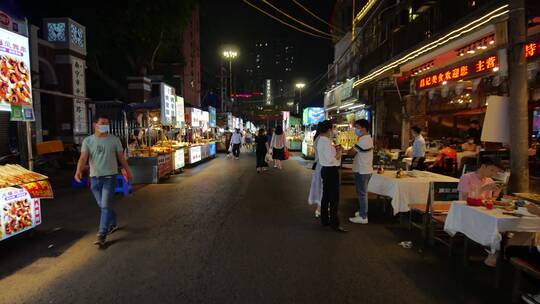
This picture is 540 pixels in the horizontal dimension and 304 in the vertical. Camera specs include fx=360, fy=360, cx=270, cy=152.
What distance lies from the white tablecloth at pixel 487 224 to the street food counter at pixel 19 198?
6421mm

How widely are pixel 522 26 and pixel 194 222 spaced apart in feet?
21.6

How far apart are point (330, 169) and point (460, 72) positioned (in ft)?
22.1

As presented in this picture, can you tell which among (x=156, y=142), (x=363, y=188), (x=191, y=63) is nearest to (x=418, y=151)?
(x=363, y=188)

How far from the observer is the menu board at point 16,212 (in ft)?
17.1

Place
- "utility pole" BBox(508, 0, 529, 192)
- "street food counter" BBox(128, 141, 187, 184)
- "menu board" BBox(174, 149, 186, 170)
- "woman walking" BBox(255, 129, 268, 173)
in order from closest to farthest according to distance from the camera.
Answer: "utility pole" BBox(508, 0, 529, 192)
"street food counter" BBox(128, 141, 187, 184)
"menu board" BBox(174, 149, 186, 170)
"woman walking" BBox(255, 129, 268, 173)

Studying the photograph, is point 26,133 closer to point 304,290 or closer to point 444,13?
point 304,290

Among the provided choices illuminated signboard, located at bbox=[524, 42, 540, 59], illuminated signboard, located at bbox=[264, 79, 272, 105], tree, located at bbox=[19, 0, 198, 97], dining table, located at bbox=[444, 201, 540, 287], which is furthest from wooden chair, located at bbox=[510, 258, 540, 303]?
illuminated signboard, located at bbox=[264, 79, 272, 105]

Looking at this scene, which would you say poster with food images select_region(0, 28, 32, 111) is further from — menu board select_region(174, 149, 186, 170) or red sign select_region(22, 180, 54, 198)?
menu board select_region(174, 149, 186, 170)

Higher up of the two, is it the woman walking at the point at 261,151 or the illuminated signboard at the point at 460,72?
the illuminated signboard at the point at 460,72

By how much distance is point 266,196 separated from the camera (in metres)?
9.98

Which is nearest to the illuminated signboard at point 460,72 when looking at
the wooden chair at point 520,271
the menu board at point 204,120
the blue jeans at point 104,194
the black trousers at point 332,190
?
the black trousers at point 332,190

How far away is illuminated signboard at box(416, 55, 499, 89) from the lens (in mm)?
9250

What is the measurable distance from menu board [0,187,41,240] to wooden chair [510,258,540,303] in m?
6.61

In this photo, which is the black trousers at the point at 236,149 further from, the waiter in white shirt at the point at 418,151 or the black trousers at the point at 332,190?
the black trousers at the point at 332,190
